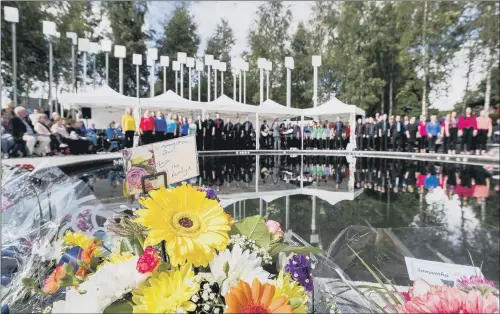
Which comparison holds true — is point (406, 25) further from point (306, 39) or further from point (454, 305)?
point (454, 305)

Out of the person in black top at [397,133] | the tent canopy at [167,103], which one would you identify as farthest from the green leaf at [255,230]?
the person in black top at [397,133]

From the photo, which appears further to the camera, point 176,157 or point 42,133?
point 42,133

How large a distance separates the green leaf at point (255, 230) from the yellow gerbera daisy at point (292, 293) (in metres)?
0.11

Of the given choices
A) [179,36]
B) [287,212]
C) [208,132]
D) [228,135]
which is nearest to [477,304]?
[287,212]

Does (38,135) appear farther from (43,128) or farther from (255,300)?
(255,300)

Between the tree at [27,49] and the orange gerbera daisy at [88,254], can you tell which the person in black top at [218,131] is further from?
the orange gerbera daisy at [88,254]

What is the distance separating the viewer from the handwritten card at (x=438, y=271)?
738 mm

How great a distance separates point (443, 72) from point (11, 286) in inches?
954

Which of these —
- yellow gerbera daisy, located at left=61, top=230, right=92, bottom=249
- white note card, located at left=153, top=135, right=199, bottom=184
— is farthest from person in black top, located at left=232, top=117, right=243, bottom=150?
yellow gerbera daisy, located at left=61, top=230, right=92, bottom=249

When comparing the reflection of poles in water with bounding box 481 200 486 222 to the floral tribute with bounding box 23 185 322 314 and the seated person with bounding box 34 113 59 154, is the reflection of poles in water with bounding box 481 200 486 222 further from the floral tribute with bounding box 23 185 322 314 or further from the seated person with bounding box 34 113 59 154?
the seated person with bounding box 34 113 59 154

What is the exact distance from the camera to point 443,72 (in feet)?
68.4

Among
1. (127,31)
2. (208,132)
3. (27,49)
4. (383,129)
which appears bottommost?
(208,132)

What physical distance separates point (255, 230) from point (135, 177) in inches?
12.7

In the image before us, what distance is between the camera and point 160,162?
32.5 inches
